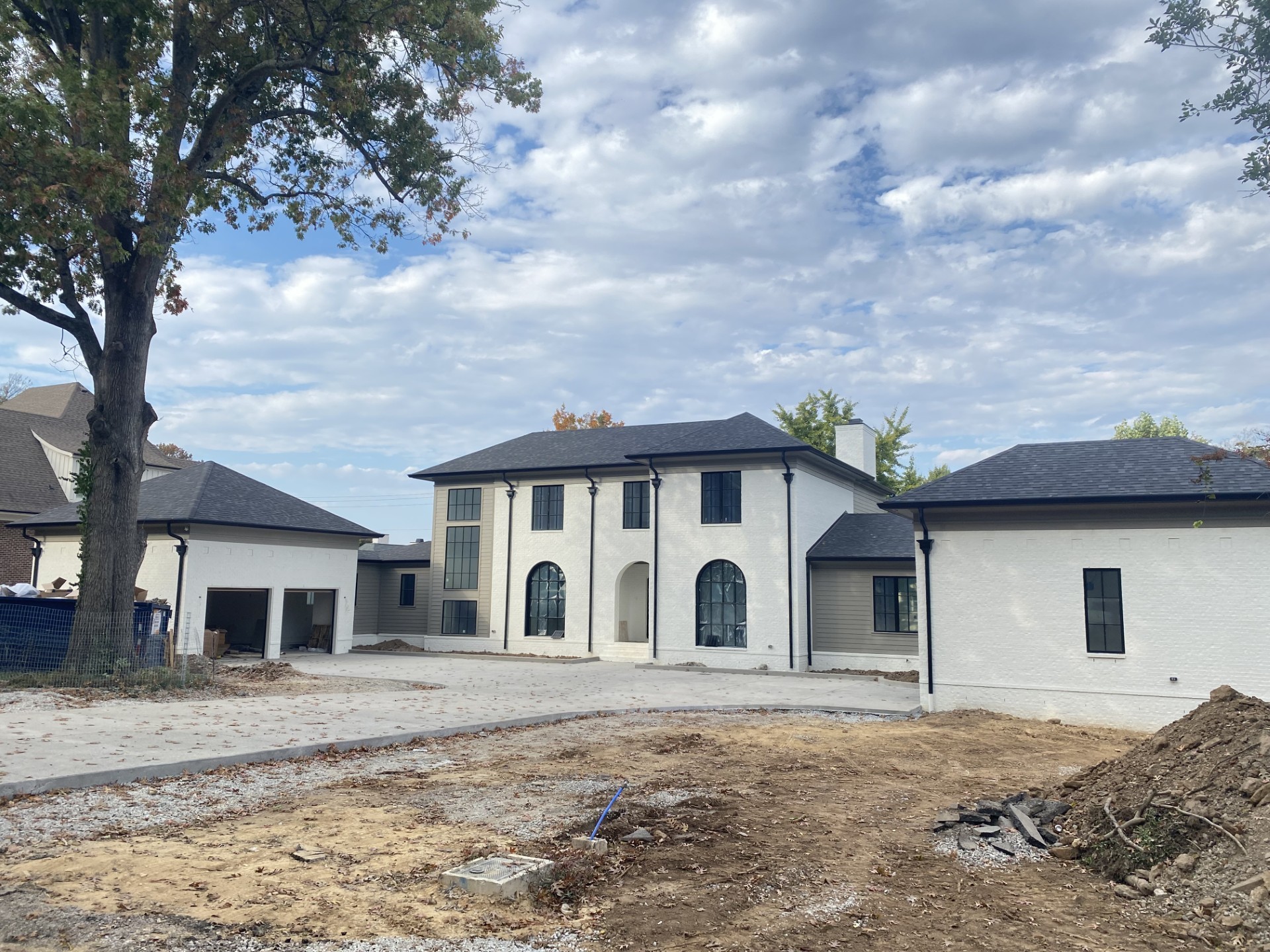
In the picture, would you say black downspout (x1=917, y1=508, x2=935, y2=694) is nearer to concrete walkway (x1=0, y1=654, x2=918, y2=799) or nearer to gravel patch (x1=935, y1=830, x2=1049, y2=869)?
concrete walkway (x1=0, y1=654, x2=918, y2=799)

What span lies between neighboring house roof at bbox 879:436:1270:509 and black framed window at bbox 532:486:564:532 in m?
14.6

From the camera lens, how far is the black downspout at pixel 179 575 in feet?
75.2

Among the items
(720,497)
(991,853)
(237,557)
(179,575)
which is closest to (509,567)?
(720,497)

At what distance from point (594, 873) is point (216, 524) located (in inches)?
817

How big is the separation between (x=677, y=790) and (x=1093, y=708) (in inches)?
361

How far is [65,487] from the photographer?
3378cm

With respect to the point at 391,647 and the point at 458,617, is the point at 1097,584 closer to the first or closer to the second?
the point at 458,617

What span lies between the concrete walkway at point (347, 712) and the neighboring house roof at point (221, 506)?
4412 mm

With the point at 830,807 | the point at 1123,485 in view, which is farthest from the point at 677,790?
the point at 1123,485

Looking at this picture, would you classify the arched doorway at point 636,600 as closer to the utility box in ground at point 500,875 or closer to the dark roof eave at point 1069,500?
the dark roof eave at point 1069,500

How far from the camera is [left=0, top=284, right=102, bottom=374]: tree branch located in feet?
51.9

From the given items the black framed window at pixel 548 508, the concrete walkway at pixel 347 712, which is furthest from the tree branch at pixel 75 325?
the black framed window at pixel 548 508

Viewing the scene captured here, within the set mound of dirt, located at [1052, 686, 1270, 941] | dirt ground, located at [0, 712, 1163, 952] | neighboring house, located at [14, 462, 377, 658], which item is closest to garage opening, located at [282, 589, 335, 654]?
neighboring house, located at [14, 462, 377, 658]

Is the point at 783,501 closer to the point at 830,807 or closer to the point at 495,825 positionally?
the point at 830,807
